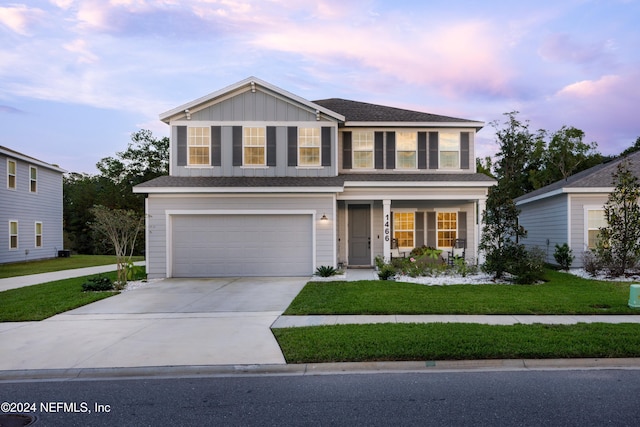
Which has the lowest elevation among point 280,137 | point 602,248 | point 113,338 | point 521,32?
point 113,338

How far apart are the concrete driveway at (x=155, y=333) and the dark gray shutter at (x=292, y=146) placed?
19.9ft

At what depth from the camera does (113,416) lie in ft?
14.3

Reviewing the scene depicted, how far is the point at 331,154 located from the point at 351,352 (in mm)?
11134

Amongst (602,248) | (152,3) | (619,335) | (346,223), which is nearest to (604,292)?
(602,248)

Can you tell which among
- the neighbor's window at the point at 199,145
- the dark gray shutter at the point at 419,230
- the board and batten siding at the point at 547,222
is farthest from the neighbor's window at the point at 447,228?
the neighbor's window at the point at 199,145

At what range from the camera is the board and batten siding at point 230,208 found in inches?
595

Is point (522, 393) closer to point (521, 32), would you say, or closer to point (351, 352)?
point (351, 352)

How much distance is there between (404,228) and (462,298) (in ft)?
26.1

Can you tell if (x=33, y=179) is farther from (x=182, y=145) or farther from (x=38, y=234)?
(x=182, y=145)

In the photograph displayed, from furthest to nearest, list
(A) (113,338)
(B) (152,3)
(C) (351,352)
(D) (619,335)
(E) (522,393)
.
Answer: (B) (152,3)
(A) (113,338)
(D) (619,335)
(C) (351,352)
(E) (522,393)

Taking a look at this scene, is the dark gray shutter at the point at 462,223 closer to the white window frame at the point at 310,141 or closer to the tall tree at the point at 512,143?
the white window frame at the point at 310,141

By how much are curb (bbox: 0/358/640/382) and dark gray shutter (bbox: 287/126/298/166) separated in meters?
11.3

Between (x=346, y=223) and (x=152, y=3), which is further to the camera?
(x=346, y=223)

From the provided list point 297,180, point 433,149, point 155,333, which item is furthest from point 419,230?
point 155,333
